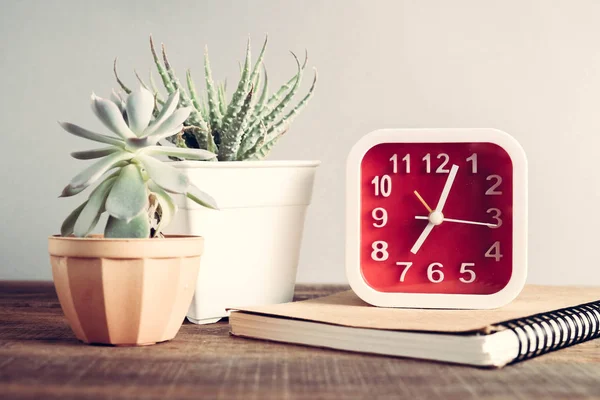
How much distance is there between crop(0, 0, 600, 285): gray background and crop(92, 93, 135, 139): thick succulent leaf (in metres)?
0.57

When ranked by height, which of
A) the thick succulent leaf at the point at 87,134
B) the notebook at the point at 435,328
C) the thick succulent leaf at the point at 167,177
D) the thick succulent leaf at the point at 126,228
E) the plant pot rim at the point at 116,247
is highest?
the thick succulent leaf at the point at 87,134

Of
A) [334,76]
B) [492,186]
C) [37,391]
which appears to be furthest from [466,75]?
[37,391]

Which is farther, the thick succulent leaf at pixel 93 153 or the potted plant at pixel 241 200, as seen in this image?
the potted plant at pixel 241 200

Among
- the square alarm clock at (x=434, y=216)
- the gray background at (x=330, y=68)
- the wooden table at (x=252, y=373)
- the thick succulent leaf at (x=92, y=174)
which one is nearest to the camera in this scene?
the wooden table at (x=252, y=373)

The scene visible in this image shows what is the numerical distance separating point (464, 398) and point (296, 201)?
427 mm

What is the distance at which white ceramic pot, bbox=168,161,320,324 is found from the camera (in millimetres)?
843

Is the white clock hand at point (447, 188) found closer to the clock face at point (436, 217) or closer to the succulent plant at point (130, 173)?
the clock face at point (436, 217)

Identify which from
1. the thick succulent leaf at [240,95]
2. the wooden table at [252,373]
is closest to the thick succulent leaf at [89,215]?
the wooden table at [252,373]

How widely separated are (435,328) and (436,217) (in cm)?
21

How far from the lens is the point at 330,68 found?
124cm

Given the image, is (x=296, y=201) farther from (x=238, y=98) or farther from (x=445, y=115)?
(x=445, y=115)

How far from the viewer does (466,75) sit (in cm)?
124

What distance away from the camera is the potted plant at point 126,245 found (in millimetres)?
673

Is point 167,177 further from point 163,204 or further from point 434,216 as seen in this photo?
point 434,216
